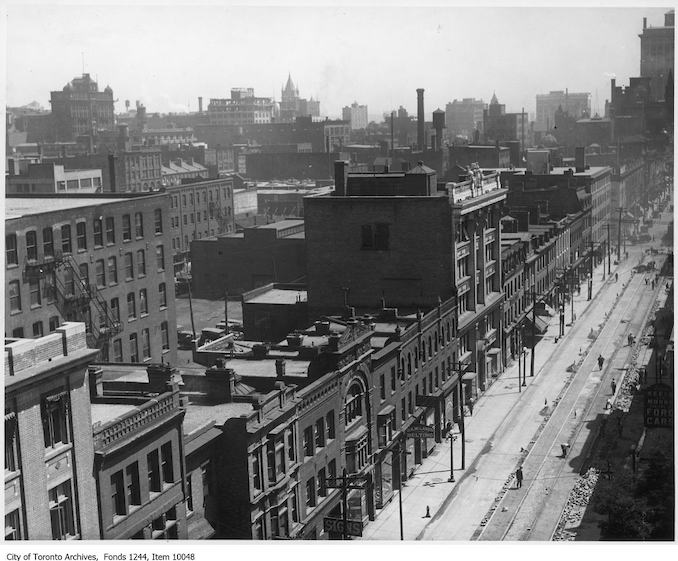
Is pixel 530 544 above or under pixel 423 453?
above

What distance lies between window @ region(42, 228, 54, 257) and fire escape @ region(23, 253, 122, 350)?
0.42 metres

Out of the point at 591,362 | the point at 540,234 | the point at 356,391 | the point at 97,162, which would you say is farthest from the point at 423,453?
the point at 97,162

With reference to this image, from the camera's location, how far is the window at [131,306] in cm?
7064

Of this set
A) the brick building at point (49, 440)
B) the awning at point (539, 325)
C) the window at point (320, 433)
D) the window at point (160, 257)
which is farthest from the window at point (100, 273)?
the awning at point (539, 325)

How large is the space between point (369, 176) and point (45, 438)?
A: 48.0 m

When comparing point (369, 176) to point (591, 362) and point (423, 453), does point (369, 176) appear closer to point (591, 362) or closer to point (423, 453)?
point (423, 453)

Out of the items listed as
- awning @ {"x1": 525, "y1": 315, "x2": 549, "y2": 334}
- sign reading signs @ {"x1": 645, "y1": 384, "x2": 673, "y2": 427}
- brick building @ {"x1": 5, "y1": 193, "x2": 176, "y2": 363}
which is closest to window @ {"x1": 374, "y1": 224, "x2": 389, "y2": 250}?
brick building @ {"x1": 5, "y1": 193, "x2": 176, "y2": 363}

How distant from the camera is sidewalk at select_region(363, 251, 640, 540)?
174 feet

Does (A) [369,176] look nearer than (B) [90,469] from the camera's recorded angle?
No

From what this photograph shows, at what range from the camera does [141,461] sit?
3525 centimetres

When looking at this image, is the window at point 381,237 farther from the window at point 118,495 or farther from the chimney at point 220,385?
the window at point 118,495

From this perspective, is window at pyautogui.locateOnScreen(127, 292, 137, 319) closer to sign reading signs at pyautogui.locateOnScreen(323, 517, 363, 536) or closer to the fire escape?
the fire escape

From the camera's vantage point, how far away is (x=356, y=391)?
177ft

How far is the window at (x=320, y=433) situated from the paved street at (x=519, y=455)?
6.01 m
